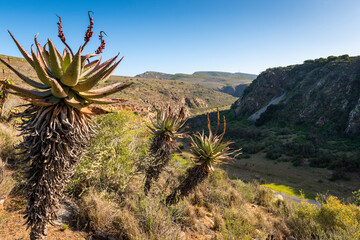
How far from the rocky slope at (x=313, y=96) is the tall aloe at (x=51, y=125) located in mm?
33029

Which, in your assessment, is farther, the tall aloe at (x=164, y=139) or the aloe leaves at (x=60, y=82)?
the tall aloe at (x=164, y=139)

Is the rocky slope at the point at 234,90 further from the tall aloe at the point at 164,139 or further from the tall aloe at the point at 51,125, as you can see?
the tall aloe at the point at 51,125

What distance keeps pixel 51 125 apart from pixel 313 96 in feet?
150

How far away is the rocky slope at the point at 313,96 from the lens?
28.9 m

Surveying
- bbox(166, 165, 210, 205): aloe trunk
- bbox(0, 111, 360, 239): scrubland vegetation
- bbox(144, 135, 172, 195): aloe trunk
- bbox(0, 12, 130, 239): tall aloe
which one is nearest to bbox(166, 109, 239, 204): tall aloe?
bbox(166, 165, 210, 205): aloe trunk

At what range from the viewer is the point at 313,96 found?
37000 mm

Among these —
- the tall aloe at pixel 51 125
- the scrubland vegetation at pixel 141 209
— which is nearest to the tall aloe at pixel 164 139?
the scrubland vegetation at pixel 141 209

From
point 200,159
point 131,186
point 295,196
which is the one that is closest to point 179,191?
point 200,159

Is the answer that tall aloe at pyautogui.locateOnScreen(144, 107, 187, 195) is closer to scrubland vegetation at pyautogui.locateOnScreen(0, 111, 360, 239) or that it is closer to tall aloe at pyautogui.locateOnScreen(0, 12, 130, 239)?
scrubland vegetation at pyautogui.locateOnScreen(0, 111, 360, 239)

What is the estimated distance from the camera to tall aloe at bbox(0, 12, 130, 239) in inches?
81.4

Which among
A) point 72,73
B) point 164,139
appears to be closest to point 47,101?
point 72,73

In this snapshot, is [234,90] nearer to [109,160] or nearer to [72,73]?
[109,160]

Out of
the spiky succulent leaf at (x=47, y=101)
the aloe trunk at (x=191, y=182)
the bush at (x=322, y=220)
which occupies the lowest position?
the bush at (x=322, y=220)

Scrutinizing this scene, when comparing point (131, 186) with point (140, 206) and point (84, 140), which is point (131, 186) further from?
point (84, 140)
